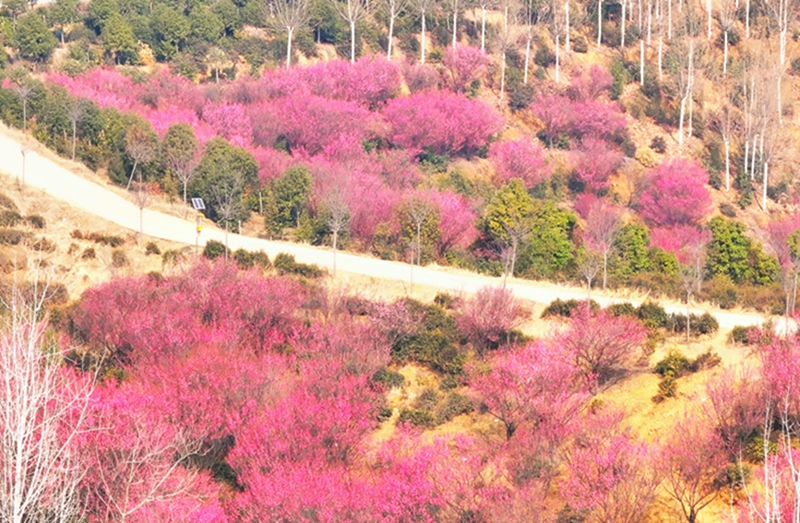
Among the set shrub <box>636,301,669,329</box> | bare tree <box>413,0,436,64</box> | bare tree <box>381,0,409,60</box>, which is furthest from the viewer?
bare tree <box>381,0,409,60</box>

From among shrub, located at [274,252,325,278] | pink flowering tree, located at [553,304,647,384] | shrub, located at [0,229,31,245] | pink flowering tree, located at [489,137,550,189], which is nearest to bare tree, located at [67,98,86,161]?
shrub, located at [0,229,31,245]

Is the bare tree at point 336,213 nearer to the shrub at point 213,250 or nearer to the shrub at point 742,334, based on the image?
the shrub at point 213,250

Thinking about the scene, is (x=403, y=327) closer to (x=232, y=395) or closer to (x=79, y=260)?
(x=232, y=395)

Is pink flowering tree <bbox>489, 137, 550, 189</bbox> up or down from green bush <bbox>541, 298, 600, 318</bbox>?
up

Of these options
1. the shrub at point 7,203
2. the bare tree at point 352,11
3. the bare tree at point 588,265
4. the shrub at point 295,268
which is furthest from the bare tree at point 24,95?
the bare tree at point 588,265

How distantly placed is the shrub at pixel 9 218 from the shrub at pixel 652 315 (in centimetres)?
2282

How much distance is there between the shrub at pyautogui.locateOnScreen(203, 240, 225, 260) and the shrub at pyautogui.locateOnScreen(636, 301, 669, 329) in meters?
14.9

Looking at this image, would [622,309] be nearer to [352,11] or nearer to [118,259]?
[118,259]

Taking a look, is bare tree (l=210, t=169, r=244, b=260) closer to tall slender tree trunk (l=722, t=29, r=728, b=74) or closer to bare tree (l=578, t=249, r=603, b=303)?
bare tree (l=578, t=249, r=603, b=303)

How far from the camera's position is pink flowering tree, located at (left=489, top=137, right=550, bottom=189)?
59.1 m

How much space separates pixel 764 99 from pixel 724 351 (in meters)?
39.5

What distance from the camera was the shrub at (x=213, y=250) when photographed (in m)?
38.4

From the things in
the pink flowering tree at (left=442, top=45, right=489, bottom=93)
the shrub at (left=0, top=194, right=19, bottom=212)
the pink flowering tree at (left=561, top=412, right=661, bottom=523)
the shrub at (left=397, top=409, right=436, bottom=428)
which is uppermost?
the pink flowering tree at (left=442, top=45, right=489, bottom=93)

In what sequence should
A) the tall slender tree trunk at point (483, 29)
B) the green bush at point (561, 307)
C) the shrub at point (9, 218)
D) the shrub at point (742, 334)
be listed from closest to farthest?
the shrub at point (742, 334), the green bush at point (561, 307), the shrub at point (9, 218), the tall slender tree trunk at point (483, 29)
